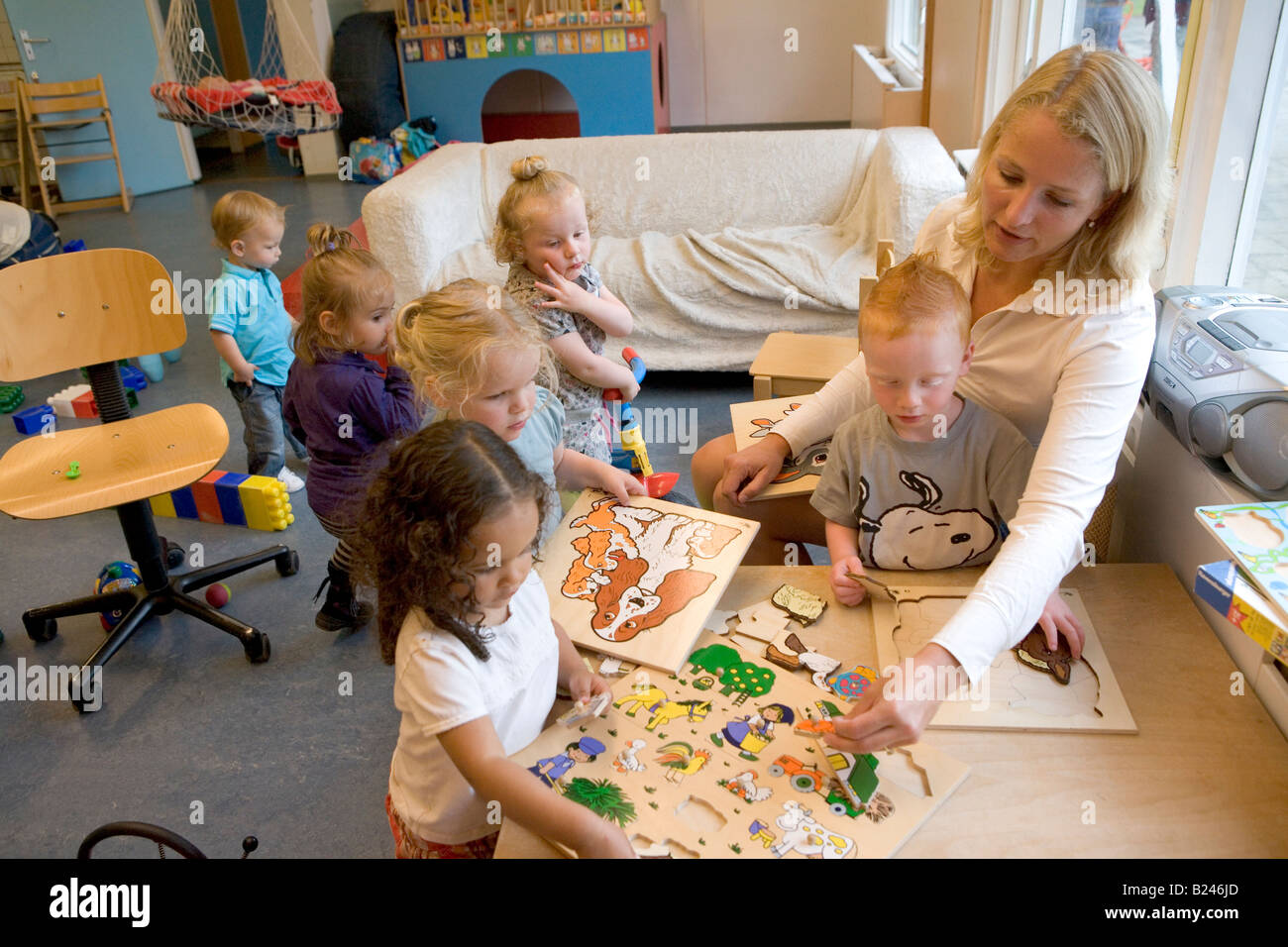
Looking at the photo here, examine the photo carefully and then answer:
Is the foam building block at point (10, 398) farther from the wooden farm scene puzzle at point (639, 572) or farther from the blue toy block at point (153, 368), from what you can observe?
the wooden farm scene puzzle at point (639, 572)

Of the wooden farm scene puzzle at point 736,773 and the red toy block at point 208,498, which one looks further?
the red toy block at point 208,498

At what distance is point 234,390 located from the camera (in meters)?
3.00

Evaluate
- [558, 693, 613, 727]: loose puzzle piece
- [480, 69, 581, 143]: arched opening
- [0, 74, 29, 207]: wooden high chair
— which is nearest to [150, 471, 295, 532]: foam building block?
[558, 693, 613, 727]: loose puzzle piece

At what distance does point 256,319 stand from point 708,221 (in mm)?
1837

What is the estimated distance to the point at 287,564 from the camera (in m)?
2.55

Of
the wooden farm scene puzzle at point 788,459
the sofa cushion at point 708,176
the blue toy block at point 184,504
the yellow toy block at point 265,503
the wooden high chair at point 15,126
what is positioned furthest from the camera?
the wooden high chair at point 15,126

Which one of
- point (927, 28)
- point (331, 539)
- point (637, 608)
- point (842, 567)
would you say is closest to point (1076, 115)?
point (842, 567)

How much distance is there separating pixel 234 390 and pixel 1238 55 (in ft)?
8.99

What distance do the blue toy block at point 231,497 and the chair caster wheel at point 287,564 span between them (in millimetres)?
327

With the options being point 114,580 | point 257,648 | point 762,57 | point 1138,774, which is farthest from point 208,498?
point 762,57

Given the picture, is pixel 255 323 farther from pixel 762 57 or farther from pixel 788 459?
pixel 762 57

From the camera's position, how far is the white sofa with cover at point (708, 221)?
3.31 m

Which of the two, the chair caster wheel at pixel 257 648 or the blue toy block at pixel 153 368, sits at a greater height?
the blue toy block at pixel 153 368

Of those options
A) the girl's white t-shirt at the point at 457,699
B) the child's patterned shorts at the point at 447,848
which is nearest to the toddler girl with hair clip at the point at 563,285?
the girl's white t-shirt at the point at 457,699
